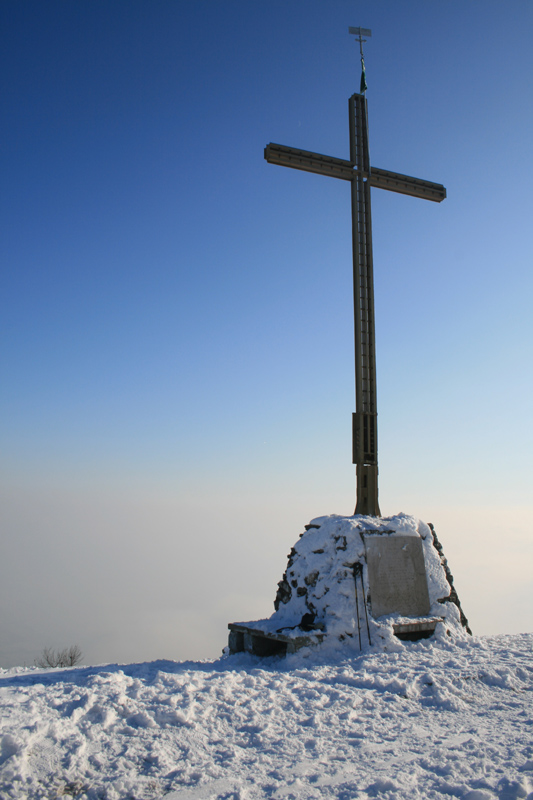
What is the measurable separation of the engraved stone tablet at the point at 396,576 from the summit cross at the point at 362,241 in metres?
0.99

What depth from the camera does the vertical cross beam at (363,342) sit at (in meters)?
9.68

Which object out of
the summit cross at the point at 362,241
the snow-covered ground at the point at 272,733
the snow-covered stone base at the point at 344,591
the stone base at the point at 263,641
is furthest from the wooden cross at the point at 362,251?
the snow-covered ground at the point at 272,733

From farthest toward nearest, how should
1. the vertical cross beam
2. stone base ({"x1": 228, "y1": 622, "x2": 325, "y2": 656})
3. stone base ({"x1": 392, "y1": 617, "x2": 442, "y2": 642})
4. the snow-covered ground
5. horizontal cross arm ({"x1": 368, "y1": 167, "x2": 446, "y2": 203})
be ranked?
horizontal cross arm ({"x1": 368, "y1": 167, "x2": 446, "y2": 203}), the vertical cross beam, stone base ({"x1": 392, "y1": 617, "x2": 442, "y2": 642}), stone base ({"x1": 228, "y1": 622, "x2": 325, "y2": 656}), the snow-covered ground

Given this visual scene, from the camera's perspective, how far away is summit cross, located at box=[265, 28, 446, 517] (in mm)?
9719

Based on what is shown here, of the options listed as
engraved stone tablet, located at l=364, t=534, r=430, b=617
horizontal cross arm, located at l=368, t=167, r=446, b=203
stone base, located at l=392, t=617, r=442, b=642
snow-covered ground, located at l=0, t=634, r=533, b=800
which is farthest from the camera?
horizontal cross arm, located at l=368, t=167, r=446, b=203

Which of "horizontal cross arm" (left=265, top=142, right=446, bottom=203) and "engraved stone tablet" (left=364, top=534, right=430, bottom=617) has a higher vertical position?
"horizontal cross arm" (left=265, top=142, right=446, bottom=203)

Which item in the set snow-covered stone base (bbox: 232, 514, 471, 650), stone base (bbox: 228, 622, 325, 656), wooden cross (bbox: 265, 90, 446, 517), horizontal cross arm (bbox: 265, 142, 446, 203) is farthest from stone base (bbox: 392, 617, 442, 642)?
horizontal cross arm (bbox: 265, 142, 446, 203)

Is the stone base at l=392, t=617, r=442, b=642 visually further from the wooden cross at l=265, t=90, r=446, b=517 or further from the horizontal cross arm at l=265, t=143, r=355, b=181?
the horizontal cross arm at l=265, t=143, r=355, b=181

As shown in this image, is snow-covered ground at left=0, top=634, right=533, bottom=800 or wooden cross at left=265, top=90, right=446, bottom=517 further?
wooden cross at left=265, top=90, right=446, bottom=517

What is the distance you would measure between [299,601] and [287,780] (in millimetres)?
4842

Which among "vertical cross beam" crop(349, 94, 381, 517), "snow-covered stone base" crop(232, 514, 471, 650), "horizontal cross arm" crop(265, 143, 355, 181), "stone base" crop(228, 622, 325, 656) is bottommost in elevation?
"stone base" crop(228, 622, 325, 656)

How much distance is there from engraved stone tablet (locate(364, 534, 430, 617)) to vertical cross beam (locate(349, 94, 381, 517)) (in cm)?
99

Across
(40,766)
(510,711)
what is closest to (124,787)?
(40,766)

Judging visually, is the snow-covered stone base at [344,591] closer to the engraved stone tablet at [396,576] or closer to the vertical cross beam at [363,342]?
the engraved stone tablet at [396,576]
